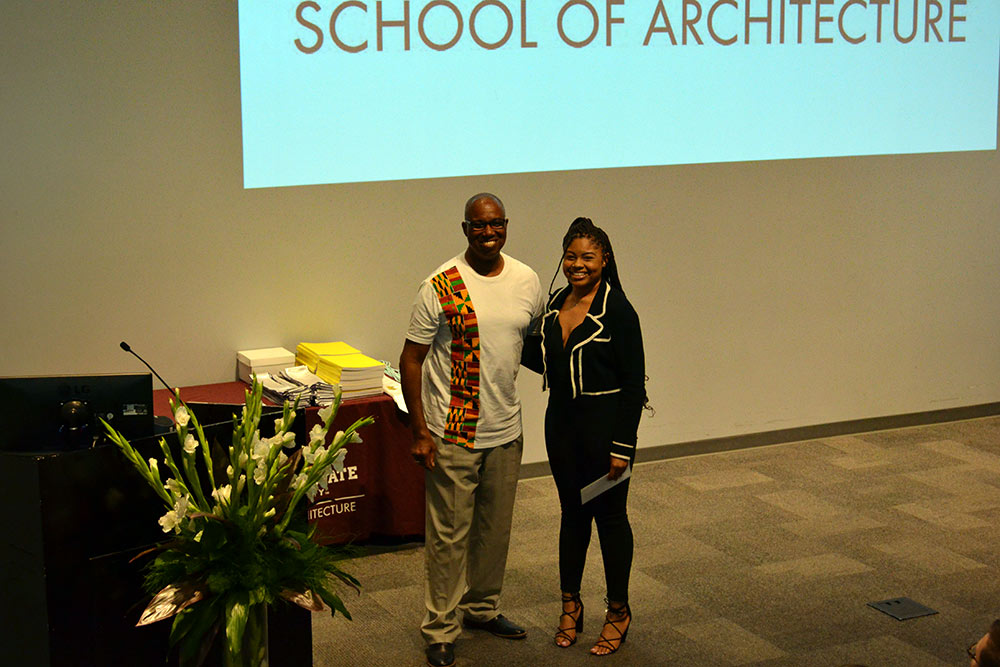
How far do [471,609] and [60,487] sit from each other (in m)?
1.73

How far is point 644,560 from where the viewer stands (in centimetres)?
464

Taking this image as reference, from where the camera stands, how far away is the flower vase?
2382 mm

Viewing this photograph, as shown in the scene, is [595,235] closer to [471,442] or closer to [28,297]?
[471,442]

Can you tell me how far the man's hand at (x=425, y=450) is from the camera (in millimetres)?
3650

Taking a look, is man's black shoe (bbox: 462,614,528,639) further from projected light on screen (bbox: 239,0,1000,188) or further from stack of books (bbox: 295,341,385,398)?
projected light on screen (bbox: 239,0,1000,188)

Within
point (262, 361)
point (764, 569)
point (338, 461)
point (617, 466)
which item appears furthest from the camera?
point (262, 361)

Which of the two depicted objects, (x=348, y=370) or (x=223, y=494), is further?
(x=348, y=370)

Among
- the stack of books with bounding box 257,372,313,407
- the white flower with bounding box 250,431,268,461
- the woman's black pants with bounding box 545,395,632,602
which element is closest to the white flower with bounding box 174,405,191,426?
the white flower with bounding box 250,431,268,461

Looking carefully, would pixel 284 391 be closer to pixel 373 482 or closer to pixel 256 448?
pixel 373 482

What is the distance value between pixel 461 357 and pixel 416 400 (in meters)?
0.20

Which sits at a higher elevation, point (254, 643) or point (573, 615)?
point (254, 643)

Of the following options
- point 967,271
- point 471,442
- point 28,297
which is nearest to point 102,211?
point 28,297

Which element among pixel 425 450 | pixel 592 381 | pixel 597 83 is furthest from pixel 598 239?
pixel 597 83

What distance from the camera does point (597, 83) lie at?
5.64 m
